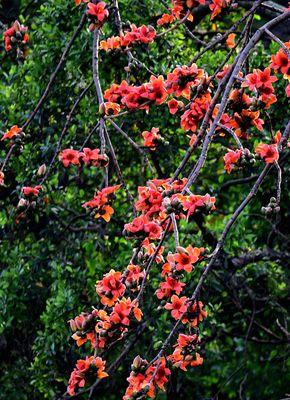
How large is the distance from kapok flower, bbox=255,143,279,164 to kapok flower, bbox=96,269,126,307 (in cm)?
41

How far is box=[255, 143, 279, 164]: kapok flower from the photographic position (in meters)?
1.79

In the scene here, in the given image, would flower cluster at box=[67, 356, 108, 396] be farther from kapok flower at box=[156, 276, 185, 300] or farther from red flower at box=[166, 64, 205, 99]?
red flower at box=[166, 64, 205, 99]

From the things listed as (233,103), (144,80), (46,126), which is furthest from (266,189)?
(233,103)

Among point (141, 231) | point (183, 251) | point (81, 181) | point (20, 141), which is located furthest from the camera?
point (81, 181)

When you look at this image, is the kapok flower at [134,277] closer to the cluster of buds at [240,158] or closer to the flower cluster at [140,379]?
the flower cluster at [140,379]

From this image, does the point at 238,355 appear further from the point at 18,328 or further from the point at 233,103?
the point at 233,103

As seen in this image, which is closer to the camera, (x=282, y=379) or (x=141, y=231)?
(x=141, y=231)

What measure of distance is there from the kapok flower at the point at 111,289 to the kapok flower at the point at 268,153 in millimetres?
406

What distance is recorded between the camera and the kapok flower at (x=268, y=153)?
1792 millimetres

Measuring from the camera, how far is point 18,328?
152 inches

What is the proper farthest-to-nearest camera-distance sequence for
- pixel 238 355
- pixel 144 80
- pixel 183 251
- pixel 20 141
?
pixel 238 355 → pixel 144 80 → pixel 20 141 → pixel 183 251

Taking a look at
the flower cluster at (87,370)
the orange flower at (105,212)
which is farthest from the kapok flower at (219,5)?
the flower cluster at (87,370)

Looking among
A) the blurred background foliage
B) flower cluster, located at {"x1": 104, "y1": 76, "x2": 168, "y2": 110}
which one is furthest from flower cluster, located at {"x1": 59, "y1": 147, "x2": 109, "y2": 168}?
the blurred background foliage

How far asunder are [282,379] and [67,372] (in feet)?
4.43
